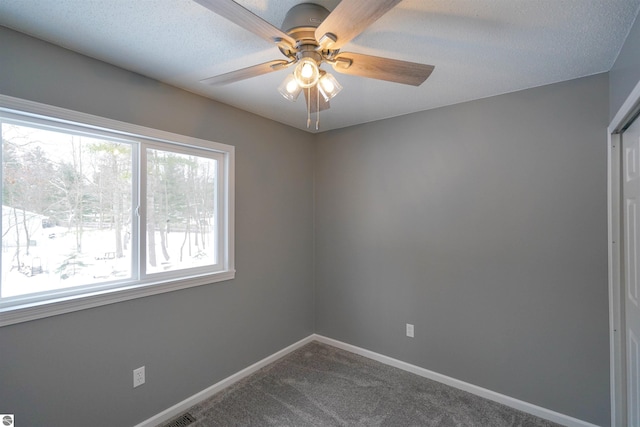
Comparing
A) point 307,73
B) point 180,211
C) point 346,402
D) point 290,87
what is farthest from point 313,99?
point 346,402

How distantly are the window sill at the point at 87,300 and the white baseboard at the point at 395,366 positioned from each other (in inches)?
33.9

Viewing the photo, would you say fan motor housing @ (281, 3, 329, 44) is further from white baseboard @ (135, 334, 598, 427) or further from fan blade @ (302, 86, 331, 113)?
white baseboard @ (135, 334, 598, 427)

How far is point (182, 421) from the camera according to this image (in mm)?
2002

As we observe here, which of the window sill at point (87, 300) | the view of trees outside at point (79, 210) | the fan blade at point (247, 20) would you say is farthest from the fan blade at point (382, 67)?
the window sill at point (87, 300)

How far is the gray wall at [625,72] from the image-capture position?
1330 mm

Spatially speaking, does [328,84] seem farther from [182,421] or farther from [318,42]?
[182,421]

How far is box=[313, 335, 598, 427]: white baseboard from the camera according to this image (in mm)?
1979

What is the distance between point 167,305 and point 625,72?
124 inches

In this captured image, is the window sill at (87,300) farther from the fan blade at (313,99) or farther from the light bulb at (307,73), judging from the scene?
the light bulb at (307,73)

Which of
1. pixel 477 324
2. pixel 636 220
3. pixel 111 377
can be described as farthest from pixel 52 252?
pixel 636 220

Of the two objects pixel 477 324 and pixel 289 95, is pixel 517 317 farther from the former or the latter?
pixel 289 95

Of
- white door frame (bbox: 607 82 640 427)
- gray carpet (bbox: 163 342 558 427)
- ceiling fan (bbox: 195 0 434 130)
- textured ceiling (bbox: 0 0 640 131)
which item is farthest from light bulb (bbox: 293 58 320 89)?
gray carpet (bbox: 163 342 558 427)

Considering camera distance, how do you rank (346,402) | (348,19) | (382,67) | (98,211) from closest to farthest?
(348,19)
(382,67)
(98,211)
(346,402)

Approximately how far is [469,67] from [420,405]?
8.01ft
